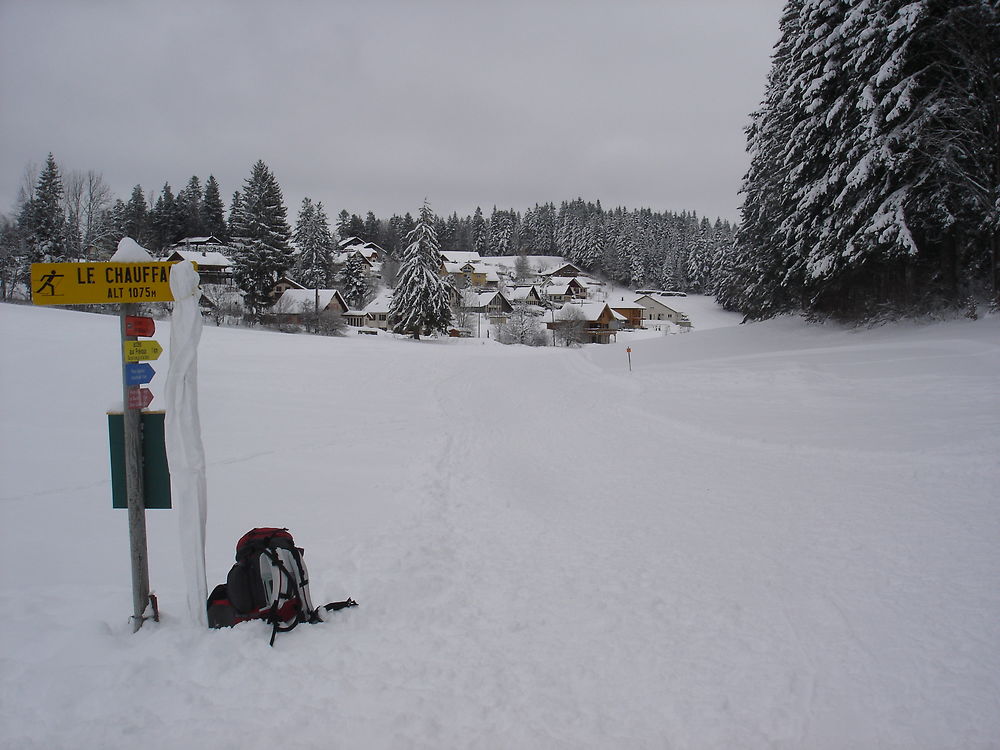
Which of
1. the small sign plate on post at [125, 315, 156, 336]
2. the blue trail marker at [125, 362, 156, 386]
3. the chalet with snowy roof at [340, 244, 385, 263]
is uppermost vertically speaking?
the chalet with snowy roof at [340, 244, 385, 263]

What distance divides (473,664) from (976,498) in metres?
6.46

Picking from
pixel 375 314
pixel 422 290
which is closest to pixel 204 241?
pixel 375 314

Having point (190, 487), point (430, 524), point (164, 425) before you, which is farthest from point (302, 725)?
point (430, 524)

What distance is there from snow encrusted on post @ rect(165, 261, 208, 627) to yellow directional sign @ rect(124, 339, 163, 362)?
143mm

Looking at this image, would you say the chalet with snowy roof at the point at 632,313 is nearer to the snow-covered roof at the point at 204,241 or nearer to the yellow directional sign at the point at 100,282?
the snow-covered roof at the point at 204,241

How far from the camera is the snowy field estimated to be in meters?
3.32

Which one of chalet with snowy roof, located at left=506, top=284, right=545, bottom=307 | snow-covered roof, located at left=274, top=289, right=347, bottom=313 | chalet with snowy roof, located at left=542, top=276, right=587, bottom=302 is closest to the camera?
snow-covered roof, located at left=274, top=289, right=347, bottom=313

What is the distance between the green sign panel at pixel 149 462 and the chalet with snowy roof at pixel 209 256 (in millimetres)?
45607

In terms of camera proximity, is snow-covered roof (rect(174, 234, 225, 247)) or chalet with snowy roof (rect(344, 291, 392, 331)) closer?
chalet with snowy roof (rect(344, 291, 392, 331))

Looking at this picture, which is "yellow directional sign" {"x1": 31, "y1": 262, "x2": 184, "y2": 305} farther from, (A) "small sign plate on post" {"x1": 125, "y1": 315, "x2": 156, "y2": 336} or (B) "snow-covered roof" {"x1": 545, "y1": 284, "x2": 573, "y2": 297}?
(B) "snow-covered roof" {"x1": 545, "y1": 284, "x2": 573, "y2": 297}

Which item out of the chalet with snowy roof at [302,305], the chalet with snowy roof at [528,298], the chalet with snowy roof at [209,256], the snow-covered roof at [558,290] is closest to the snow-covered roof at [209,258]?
the chalet with snowy roof at [209,256]

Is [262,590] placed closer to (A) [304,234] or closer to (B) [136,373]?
(B) [136,373]

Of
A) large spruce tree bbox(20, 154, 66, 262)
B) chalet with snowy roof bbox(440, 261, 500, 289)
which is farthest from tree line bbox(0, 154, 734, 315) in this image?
chalet with snowy roof bbox(440, 261, 500, 289)

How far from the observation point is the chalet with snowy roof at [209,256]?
5692 cm
